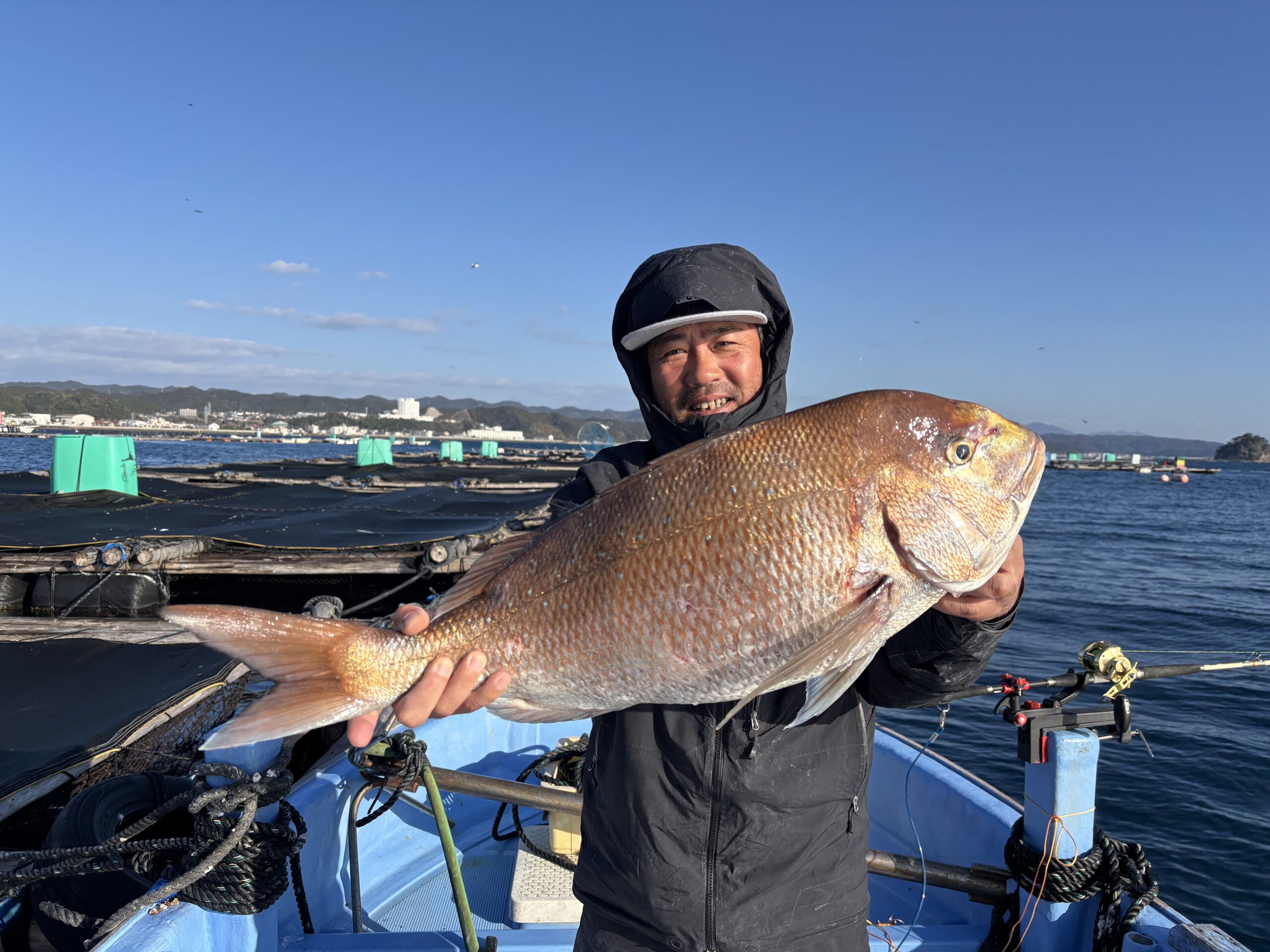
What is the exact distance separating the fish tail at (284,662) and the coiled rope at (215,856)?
1238 millimetres

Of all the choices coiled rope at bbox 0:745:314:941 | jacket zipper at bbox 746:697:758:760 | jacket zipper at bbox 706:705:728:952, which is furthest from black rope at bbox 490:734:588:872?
jacket zipper at bbox 746:697:758:760

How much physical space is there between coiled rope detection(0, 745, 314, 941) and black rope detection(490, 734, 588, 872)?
1.58 metres

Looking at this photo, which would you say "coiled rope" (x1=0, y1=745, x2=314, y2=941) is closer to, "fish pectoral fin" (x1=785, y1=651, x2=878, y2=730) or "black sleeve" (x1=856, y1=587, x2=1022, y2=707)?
"fish pectoral fin" (x1=785, y1=651, x2=878, y2=730)

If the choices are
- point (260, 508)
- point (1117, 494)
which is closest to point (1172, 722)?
point (260, 508)

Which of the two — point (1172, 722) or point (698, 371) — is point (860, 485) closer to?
point (698, 371)

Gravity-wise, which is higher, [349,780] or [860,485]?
[860,485]

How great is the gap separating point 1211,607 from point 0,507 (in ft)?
89.1

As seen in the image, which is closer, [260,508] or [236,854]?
[236,854]

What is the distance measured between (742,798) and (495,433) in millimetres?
176387

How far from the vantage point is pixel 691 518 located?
1.97m

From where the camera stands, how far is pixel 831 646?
5.95ft

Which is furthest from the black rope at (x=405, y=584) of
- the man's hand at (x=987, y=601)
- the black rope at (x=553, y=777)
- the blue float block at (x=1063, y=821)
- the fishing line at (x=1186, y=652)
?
the man's hand at (x=987, y=601)

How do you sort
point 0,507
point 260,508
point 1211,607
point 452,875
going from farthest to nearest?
point 1211,607 < point 260,508 < point 0,507 < point 452,875

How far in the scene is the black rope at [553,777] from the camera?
13.7 ft
